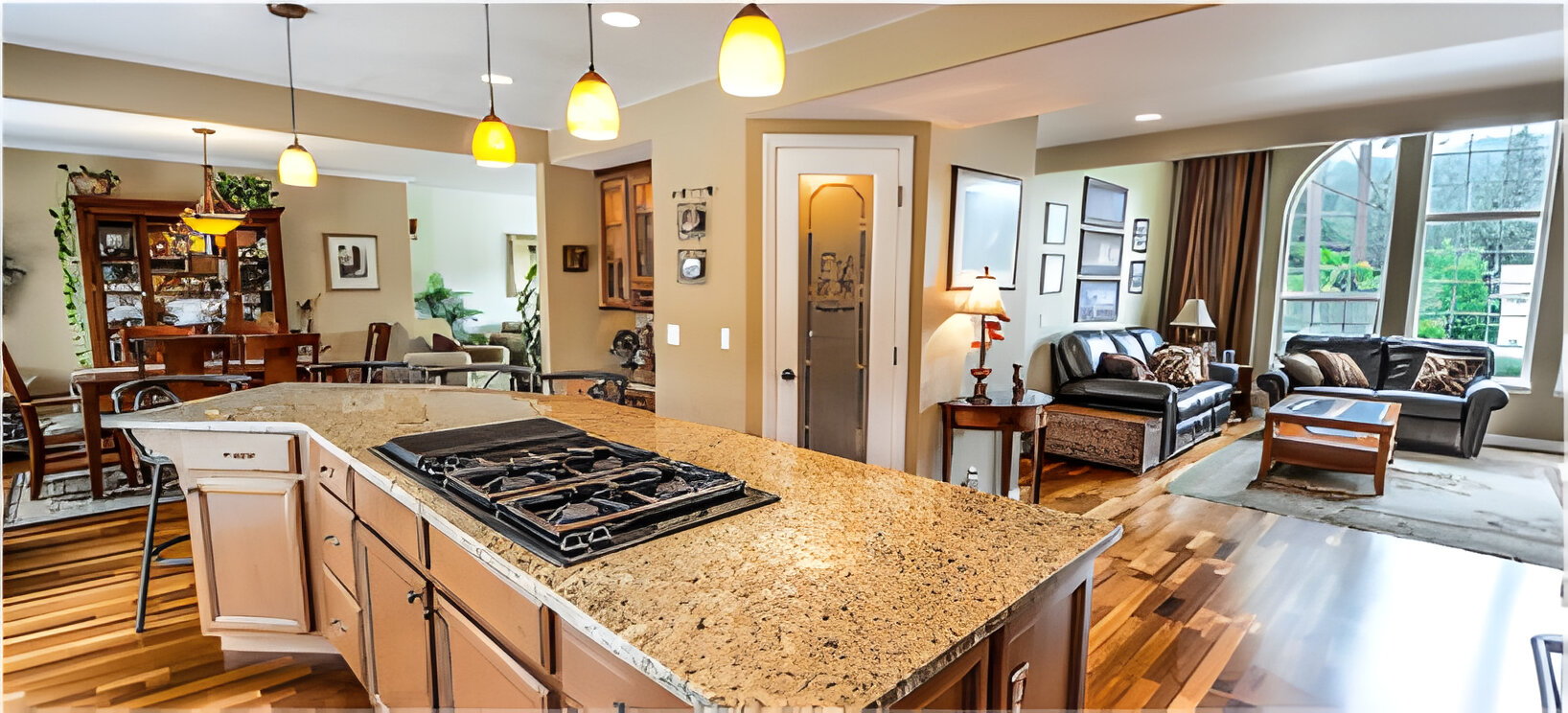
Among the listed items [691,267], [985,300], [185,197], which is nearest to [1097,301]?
[985,300]

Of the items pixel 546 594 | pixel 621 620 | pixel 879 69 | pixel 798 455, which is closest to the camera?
pixel 621 620

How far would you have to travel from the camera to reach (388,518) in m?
1.77

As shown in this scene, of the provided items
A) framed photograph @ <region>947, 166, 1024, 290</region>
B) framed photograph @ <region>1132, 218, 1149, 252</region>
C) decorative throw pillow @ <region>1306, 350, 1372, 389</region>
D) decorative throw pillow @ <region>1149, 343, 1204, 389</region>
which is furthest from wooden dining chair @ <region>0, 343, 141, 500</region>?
decorative throw pillow @ <region>1306, 350, 1372, 389</region>

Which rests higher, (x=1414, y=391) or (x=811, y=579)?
(x=811, y=579)

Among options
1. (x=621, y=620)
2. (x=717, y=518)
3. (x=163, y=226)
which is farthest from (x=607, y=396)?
(x=163, y=226)

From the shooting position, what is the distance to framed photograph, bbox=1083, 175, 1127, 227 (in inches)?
245

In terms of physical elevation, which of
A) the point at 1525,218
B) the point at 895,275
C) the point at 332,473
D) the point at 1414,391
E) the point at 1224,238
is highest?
the point at 1525,218

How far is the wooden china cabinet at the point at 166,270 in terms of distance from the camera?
5750mm

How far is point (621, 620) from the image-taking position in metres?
1.04

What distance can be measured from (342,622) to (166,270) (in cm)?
584

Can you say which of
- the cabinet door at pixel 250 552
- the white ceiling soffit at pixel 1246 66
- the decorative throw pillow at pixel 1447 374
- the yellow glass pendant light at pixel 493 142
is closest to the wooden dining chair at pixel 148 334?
the cabinet door at pixel 250 552

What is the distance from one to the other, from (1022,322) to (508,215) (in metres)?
7.75

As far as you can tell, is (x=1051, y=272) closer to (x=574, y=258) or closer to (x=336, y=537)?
(x=574, y=258)

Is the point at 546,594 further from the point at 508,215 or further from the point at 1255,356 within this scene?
the point at 508,215
